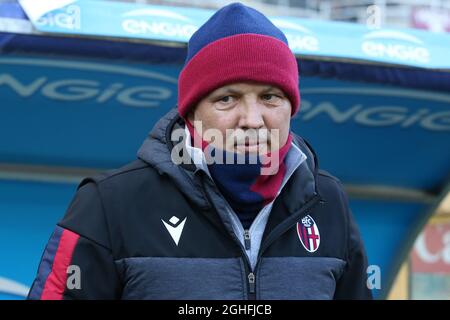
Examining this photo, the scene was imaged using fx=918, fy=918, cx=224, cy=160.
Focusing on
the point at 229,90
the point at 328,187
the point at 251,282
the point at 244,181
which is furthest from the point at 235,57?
the point at 251,282

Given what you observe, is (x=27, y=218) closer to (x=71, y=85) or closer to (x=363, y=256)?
(x=71, y=85)

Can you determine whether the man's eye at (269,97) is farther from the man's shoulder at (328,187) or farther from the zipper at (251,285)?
the zipper at (251,285)

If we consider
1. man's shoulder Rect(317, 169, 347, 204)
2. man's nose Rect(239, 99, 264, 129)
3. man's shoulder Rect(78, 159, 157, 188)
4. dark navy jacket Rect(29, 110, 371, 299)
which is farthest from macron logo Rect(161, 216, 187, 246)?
man's shoulder Rect(317, 169, 347, 204)

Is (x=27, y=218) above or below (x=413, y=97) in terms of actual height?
below

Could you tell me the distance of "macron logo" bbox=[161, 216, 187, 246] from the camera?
1824mm

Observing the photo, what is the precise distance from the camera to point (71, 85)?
12.1 feet

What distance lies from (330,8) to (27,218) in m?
4.29

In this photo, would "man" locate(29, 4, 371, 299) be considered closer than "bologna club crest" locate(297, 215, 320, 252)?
Yes

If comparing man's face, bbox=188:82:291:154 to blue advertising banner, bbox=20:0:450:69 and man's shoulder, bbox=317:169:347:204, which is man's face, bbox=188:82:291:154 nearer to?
man's shoulder, bbox=317:169:347:204

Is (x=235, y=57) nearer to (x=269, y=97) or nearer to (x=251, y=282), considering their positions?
(x=269, y=97)

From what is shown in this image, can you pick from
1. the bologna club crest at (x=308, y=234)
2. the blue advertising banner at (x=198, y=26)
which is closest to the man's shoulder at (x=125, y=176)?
the bologna club crest at (x=308, y=234)

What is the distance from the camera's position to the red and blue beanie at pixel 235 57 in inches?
74.5

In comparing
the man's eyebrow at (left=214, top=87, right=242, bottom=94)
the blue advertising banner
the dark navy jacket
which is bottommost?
the dark navy jacket
